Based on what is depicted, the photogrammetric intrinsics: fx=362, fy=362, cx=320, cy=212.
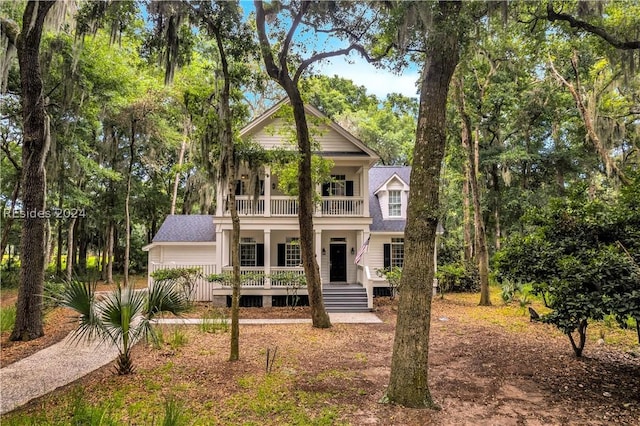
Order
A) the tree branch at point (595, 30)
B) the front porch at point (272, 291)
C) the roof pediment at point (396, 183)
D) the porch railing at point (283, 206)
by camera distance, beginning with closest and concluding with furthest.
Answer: the tree branch at point (595, 30)
the front porch at point (272, 291)
the porch railing at point (283, 206)
the roof pediment at point (396, 183)

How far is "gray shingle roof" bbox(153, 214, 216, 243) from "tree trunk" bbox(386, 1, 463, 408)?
12.9 metres

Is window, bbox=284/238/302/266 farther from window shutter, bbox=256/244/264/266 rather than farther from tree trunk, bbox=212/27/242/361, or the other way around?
tree trunk, bbox=212/27/242/361

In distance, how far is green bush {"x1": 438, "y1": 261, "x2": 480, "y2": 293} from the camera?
1736 centimetres

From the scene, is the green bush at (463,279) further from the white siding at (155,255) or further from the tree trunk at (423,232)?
the white siding at (155,255)

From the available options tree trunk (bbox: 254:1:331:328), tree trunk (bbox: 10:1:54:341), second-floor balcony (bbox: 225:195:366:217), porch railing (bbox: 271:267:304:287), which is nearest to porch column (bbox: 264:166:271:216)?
second-floor balcony (bbox: 225:195:366:217)

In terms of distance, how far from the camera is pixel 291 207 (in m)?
15.0

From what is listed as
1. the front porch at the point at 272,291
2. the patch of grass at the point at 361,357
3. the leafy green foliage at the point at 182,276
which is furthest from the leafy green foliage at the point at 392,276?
the leafy green foliage at the point at 182,276

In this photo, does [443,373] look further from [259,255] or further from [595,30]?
[259,255]

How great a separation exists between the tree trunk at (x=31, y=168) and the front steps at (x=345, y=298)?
28.8 feet

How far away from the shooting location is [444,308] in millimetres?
13539

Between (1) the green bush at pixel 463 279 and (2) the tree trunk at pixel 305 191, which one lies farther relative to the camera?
(1) the green bush at pixel 463 279

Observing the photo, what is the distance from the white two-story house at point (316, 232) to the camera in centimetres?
1430

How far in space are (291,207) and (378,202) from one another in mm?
5012

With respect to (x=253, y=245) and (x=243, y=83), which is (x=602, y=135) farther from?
(x=253, y=245)
